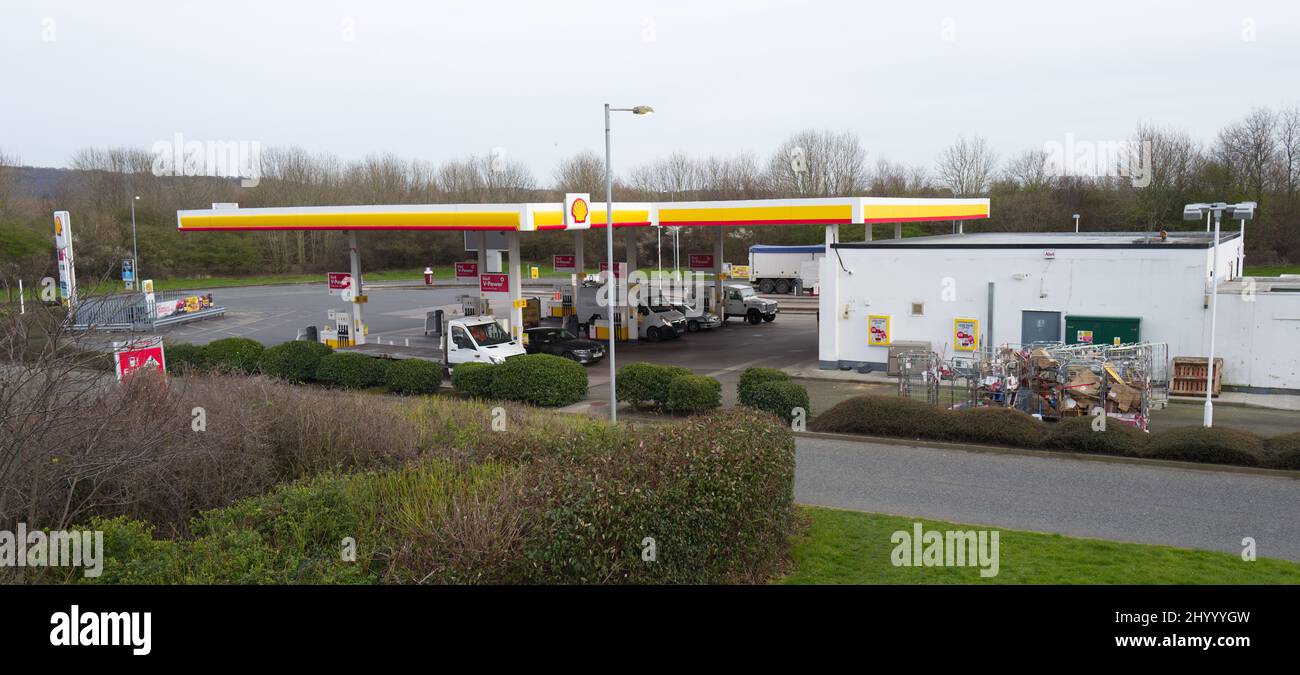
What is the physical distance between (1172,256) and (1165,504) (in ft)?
35.7

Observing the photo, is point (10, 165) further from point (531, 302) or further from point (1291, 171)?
point (1291, 171)

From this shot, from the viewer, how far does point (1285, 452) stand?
47.5ft

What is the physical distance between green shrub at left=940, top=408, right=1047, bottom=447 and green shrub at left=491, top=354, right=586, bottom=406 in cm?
836

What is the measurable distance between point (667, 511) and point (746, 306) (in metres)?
30.1

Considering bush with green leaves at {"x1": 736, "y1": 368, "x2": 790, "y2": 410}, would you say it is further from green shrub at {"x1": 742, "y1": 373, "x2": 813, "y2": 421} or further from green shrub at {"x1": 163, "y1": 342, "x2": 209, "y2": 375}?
green shrub at {"x1": 163, "y1": 342, "x2": 209, "y2": 375}

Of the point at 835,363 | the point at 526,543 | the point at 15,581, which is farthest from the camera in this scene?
the point at 835,363

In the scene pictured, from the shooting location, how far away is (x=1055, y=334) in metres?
23.3

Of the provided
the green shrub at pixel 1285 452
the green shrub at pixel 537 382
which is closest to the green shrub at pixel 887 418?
the green shrub at pixel 1285 452

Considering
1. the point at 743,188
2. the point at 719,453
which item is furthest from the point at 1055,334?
the point at 743,188

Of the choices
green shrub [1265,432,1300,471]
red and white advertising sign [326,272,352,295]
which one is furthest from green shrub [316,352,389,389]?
green shrub [1265,432,1300,471]

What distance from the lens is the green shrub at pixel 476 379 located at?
21672 mm

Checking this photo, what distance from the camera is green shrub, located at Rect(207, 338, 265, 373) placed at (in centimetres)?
2362

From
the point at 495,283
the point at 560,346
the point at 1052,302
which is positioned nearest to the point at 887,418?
the point at 1052,302

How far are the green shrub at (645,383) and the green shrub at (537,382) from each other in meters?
1.30
